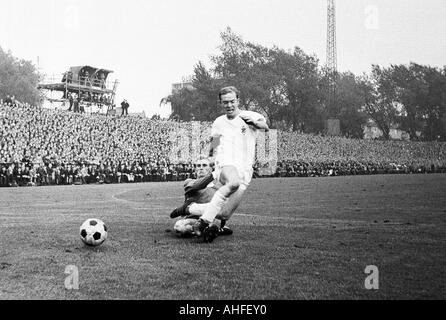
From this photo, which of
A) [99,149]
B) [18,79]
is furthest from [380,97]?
[99,149]

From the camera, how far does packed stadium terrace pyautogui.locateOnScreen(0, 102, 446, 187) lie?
28.3 meters

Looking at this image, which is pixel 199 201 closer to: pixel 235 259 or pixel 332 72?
pixel 235 259

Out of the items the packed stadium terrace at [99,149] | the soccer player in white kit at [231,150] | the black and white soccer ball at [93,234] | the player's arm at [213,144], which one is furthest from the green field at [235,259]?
the packed stadium terrace at [99,149]

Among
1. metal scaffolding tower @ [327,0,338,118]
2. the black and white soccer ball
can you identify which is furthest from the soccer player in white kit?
metal scaffolding tower @ [327,0,338,118]

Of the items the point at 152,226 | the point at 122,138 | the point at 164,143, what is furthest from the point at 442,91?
the point at 152,226

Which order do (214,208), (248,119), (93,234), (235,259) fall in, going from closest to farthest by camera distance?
(235,259), (93,234), (214,208), (248,119)

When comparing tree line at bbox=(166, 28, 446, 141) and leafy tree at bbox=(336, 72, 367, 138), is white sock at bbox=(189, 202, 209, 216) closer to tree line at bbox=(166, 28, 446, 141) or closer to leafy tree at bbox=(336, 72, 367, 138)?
tree line at bbox=(166, 28, 446, 141)

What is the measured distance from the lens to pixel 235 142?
788cm

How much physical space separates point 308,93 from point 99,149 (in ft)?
145

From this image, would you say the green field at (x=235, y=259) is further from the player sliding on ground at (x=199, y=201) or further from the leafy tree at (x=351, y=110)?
the leafy tree at (x=351, y=110)

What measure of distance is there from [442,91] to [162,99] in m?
36.7

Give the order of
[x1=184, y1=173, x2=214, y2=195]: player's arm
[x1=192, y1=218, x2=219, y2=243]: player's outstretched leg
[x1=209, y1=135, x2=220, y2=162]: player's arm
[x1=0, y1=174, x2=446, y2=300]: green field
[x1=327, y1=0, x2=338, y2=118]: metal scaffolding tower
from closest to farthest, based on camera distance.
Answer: [x1=0, y1=174, x2=446, y2=300]: green field < [x1=192, y1=218, x2=219, y2=243]: player's outstretched leg < [x1=209, y1=135, x2=220, y2=162]: player's arm < [x1=184, y1=173, x2=214, y2=195]: player's arm < [x1=327, y1=0, x2=338, y2=118]: metal scaffolding tower

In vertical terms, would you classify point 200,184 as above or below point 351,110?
below

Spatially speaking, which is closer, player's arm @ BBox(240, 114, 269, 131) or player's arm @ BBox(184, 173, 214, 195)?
player's arm @ BBox(240, 114, 269, 131)
